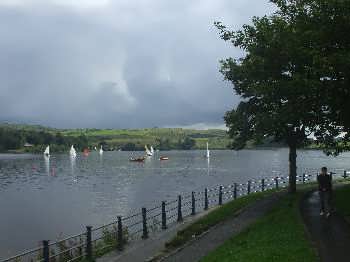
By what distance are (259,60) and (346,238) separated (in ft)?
46.4

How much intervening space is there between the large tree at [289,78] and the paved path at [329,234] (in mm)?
4911

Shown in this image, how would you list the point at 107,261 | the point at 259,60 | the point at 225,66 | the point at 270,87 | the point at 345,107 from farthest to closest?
the point at 225,66
the point at 259,60
the point at 270,87
the point at 345,107
the point at 107,261

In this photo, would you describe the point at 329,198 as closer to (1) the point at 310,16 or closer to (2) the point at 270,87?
(2) the point at 270,87

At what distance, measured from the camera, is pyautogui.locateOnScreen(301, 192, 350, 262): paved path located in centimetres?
1593

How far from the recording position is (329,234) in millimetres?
19578

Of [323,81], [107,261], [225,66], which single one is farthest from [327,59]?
[225,66]

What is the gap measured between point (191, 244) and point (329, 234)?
5327mm

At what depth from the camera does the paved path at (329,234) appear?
1593 cm

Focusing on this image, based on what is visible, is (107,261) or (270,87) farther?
(270,87)

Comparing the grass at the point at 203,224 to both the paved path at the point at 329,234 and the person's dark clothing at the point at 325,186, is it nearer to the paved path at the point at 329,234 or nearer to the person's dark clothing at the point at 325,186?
the paved path at the point at 329,234

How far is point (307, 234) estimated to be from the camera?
1938 centimetres

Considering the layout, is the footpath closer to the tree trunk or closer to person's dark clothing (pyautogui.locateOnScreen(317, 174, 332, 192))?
person's dark clothing (pyautogui.locateOnScreen(317, 174, 332, 192))

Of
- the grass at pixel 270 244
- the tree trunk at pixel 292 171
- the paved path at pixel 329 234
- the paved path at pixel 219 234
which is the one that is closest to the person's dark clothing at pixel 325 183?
the paved path at pixel 329 234

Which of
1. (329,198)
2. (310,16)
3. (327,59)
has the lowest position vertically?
(329,198)
